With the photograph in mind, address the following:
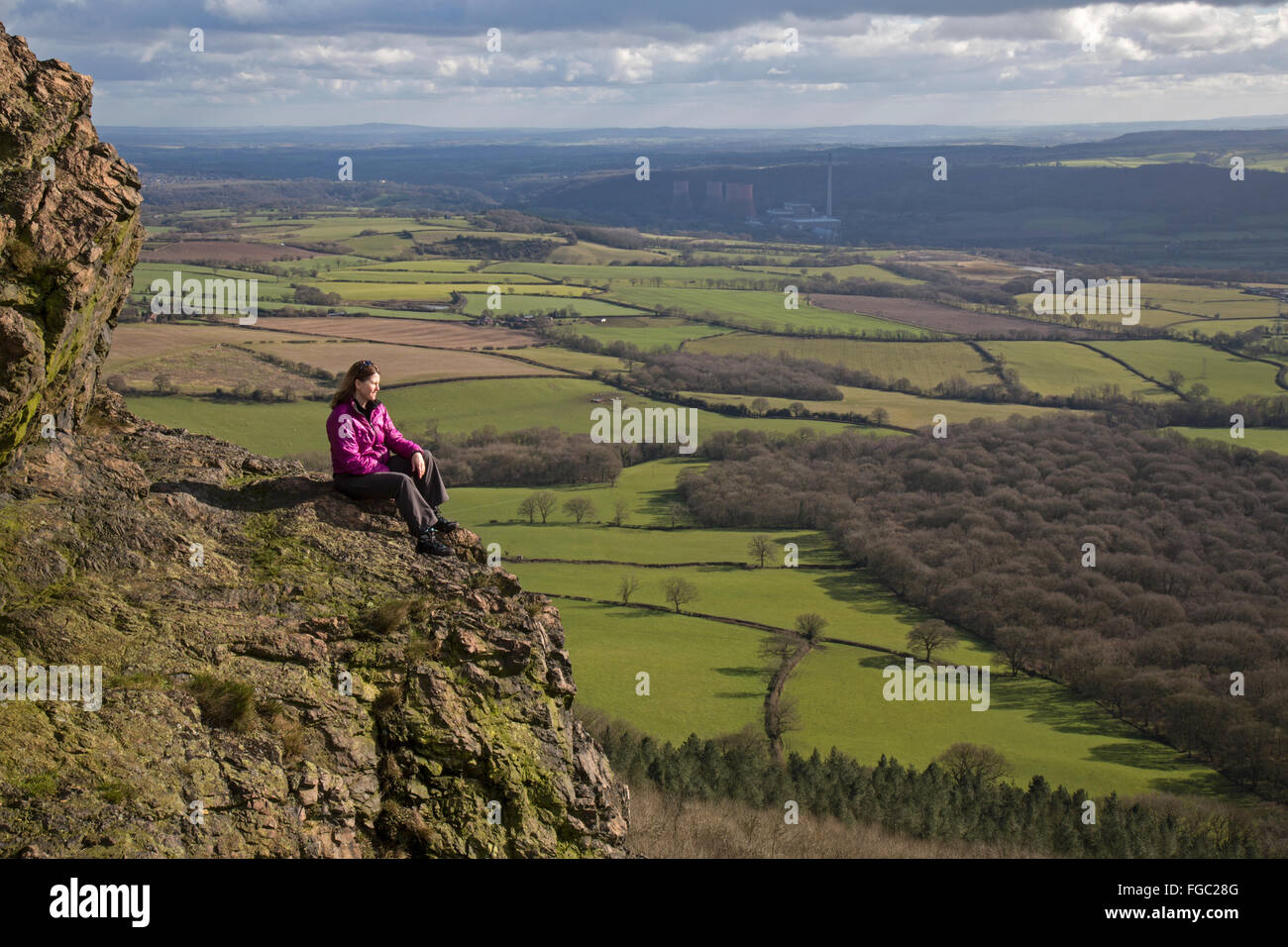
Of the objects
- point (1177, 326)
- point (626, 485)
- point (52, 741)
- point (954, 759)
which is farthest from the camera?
point (1177, 326)

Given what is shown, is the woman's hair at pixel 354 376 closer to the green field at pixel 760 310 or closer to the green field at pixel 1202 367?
the green field at pixel 1202 367

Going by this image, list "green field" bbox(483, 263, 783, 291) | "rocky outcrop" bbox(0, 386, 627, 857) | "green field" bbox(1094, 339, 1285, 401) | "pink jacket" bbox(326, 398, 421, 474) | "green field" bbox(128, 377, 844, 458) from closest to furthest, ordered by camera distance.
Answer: "rocky outcrop" bbox(0, 386, 627, 857) < "pink jacket" bbox(326, 398, 421, 474) < "green field" bbox(128, 377, 844, 458) < "green field" bbox(1094, 339, 1285, 401) < "green field" bbox(483, 263, 783, 291)

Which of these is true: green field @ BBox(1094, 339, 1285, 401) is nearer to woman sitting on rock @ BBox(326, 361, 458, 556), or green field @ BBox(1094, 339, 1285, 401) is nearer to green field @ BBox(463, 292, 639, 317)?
A: green field @ BBox(463, 292, 639, 317)

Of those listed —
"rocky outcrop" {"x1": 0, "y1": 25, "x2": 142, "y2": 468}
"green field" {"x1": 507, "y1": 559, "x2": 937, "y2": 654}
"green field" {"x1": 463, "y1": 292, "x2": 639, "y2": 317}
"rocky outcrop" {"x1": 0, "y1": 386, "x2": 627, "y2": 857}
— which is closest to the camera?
"rocky outcrop" {"x1": 0, "y1": 386, "x2": 627, "y2": 857}

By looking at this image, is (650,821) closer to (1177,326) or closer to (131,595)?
(131,595)

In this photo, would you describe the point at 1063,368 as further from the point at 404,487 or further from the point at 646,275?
the point at 404,487

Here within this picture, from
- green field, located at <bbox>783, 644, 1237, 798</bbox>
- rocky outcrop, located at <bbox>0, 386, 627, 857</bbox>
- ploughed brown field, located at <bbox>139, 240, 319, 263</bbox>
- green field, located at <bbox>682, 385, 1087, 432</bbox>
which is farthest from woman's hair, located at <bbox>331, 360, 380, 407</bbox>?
ploughed brown field, located at <bbox>139, 240, 319, 263</bbox>

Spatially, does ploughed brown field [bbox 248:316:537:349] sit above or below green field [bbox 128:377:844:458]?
above
